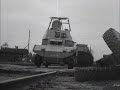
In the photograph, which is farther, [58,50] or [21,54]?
[21,54]

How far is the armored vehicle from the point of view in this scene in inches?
661

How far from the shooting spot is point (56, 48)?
57.5ft

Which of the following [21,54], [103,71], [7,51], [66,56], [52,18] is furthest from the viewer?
[21,54]

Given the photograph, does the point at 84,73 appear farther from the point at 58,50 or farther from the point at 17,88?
the point at 58,50

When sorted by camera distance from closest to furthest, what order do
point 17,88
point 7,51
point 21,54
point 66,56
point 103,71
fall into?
point 17,88 → point 103,71 → point 66,56 → point 7,51 → point 21,54

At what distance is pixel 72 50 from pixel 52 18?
5.91 m

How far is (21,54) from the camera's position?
152ft

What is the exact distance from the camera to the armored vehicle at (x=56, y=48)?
1678 cm

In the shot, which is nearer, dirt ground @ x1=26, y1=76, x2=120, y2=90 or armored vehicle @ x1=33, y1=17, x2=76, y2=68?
dirt ground @ x1=26, y1=76, x2=120, y2=90

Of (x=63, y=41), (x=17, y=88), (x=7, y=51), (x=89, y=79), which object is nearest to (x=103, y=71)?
(x=89, y=79)

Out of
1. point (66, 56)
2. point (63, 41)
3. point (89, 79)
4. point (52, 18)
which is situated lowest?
point (89, 79)

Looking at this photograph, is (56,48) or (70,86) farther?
(56,48)

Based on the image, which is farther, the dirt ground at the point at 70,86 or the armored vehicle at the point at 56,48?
the armored vehicle at the point at 56,48

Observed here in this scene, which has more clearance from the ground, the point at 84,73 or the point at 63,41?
the point at 63,41
